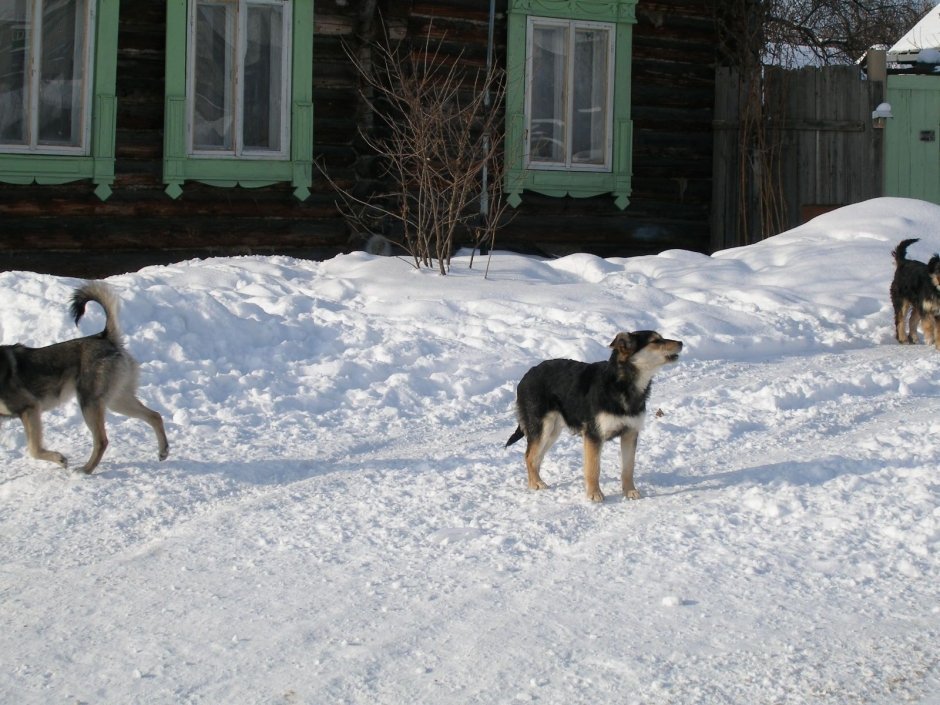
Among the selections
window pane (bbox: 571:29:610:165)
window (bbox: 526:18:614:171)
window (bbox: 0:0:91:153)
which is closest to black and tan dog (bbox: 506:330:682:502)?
window (bbox: 0:0:91:153)

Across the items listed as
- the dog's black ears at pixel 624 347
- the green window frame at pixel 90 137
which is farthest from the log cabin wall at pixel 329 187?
the dog's black ears at pixel 624 347

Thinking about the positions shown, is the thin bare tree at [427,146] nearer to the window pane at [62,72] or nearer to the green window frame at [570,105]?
the green window frame at [570,105]

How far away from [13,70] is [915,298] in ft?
28.6

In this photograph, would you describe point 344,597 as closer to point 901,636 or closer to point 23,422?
point 901,636

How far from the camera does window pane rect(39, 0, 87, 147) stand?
471 inches

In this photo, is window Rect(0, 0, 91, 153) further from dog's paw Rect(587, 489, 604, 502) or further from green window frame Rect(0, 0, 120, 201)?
dog's paw Rect(587, 489, 604, 502)

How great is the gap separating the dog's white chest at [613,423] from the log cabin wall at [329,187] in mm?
7352

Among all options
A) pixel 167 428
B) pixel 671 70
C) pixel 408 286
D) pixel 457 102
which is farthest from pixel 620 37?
pixel 167 428

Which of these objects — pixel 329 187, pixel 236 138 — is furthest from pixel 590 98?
pixel 236 138

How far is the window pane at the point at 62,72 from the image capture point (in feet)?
39.3

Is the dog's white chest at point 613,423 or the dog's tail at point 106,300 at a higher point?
the dog's tail at point 106,300

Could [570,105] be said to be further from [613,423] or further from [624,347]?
[613,423]

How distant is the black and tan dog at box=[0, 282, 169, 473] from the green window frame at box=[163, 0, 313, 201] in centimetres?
571

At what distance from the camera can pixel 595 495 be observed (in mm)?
6090
